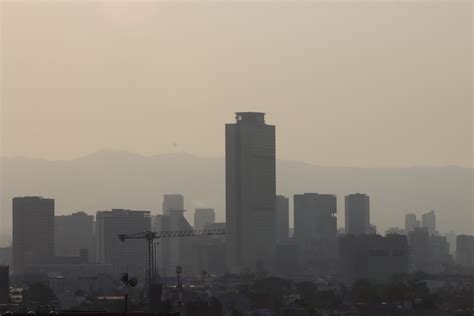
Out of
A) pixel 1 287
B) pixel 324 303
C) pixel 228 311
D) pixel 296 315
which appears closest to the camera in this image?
pixel 1 287

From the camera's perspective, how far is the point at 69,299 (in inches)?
7623

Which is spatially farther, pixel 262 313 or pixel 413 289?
pixel 413 289

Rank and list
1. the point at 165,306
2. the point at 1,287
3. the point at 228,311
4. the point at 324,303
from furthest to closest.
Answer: the point at 324,303, the point at 228,311, the point at 1,287, the point at 165,306

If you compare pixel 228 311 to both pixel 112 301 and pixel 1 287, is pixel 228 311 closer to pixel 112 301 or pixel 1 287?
pixel 112 301

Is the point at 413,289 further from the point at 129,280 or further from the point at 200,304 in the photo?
the point at 129,280

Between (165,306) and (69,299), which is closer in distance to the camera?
(165,306)

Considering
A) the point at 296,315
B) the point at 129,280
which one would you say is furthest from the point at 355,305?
the point at 129,280

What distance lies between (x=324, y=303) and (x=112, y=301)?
28.7m

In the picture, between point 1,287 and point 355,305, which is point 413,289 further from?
point 1,287

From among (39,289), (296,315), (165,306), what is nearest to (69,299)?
(39,289)

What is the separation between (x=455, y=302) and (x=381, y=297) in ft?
23.8

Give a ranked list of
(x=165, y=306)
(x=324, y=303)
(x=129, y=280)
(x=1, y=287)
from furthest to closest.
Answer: (x=324, y=303)
(x=1, y=287)
(x=165, y=306)
(x=129, y=280)

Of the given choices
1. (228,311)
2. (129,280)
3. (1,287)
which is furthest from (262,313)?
(129,280)

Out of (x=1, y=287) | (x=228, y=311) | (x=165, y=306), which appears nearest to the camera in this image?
(x=165, y=306)
